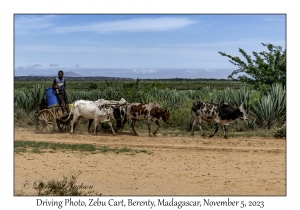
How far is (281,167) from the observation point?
45.0 ft

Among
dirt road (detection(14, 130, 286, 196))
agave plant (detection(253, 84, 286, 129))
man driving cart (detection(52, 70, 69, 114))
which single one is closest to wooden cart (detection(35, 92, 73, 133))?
man driving cart (detection(52, 70, 69, 114))

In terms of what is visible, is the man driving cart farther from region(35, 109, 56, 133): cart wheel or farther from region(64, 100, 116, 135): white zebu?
region(35, 109, 56, 133): cart wheel

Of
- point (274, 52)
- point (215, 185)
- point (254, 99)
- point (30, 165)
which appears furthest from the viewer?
point (274, 52)

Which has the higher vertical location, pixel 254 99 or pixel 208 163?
pixel 254 99

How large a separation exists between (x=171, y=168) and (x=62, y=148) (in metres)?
4.27

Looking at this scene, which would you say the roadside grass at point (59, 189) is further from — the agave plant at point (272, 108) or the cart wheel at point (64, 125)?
the agave plant at point (272, 108)

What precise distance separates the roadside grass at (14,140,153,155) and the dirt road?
1.41 ft

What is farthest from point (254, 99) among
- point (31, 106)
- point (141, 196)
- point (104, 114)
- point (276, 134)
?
point (141, 196)

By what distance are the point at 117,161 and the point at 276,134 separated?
24.2 feet

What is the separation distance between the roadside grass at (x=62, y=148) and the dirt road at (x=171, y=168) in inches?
16.9

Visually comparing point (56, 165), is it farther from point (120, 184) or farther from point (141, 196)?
point (141, 196)

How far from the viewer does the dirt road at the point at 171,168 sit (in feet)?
37.6

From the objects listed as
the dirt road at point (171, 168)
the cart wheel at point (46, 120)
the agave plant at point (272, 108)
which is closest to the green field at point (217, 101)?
the agave plant at point (272, 108)

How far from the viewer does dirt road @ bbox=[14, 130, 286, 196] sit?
1145 centimetres
